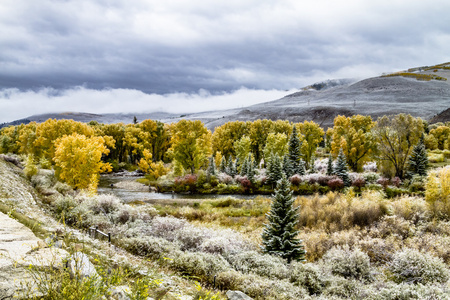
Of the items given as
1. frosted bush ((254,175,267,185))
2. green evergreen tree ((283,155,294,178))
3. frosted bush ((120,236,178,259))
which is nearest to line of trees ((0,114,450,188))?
green evergreen tree ((283,155,294,178))

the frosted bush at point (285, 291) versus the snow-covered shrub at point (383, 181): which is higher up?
the frosted bush at point (285, 291)

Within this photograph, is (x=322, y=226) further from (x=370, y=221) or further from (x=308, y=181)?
(x=308, y=181)

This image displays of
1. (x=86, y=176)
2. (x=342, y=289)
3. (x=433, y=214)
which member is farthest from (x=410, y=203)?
(x=86, y=176)

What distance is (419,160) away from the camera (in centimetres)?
3200

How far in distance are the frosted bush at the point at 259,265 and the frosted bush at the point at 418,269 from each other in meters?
4.23

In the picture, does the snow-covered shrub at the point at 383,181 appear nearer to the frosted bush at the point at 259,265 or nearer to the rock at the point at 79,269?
the frosted bush at the point at 259,265

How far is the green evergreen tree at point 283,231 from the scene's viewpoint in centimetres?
1159

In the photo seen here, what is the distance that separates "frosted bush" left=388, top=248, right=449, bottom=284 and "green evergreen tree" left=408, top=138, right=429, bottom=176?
27.1 metres

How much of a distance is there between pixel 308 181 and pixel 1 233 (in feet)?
114

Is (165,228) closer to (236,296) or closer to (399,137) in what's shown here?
(236,296)

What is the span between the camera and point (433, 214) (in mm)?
16875

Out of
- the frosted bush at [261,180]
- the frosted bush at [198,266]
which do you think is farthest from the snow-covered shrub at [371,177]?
the frosted bush at [198,266]

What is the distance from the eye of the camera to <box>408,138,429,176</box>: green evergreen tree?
31719 mm

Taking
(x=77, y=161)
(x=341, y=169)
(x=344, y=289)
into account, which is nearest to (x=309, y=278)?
(x=344, y=289)
